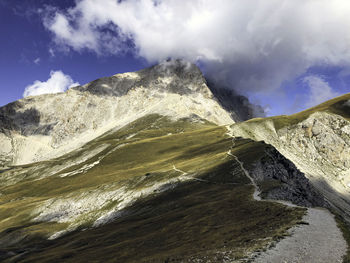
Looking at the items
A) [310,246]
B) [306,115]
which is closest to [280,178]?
[310,246]

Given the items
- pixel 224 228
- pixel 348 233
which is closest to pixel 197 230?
pixel 224 228

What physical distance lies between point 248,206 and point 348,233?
15.0 metres

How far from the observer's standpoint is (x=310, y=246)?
69.3ft

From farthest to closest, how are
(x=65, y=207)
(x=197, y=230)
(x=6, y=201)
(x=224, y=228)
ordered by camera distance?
(x=6, y=201) → (x=65, y=207) → (x=197, y=230) → (x=224, y=228)

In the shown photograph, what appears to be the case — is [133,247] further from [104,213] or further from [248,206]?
[104,213]

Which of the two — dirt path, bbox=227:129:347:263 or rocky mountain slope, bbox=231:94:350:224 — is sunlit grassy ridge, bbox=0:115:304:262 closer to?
dirt path, bbox=227:129:347:263

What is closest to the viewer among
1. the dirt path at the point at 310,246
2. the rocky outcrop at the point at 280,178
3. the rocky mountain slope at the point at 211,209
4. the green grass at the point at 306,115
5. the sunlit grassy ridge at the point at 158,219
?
the dirt path at the point at 310,246

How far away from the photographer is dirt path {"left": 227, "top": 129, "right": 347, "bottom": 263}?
62.5 feet

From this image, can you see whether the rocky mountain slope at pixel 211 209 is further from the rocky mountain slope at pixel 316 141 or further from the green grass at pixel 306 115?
the green grass at pixel 306 115

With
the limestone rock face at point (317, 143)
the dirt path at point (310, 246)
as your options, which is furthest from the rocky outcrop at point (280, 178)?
the limestone rock face at point (317, 143)

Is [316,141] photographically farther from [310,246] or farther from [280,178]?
[310,246]

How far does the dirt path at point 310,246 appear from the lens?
19.1 m

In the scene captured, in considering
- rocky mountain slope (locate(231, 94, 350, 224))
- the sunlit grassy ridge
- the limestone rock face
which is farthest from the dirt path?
the limestone rock face

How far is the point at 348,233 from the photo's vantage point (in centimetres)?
2447
